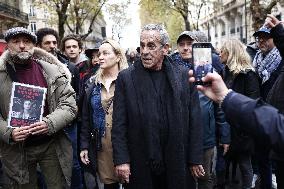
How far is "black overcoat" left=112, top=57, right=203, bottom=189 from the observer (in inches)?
137

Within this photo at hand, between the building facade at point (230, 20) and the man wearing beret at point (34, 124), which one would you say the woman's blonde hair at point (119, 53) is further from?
the building facade at point (230, 20)

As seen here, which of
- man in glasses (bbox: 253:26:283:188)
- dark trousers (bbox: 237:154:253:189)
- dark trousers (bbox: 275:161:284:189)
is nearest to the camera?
dark trousers (bbox: 275:161:284:189)

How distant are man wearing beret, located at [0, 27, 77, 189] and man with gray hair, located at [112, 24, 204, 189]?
2.51 ft

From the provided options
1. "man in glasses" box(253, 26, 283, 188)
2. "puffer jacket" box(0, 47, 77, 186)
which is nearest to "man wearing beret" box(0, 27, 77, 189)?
"puffer jacket" box(0, 47, 77, 186)

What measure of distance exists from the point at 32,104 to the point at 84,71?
82.6 inches

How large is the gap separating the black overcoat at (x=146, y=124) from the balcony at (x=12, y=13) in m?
35.1

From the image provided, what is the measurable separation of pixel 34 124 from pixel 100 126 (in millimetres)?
695

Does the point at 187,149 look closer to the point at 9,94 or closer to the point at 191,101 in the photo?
the point at 191,101

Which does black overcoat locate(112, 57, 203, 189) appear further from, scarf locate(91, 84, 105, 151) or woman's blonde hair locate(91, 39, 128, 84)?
woman's blonde hair locate(91, 39, 128, 84)

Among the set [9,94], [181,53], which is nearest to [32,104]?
[9,94]

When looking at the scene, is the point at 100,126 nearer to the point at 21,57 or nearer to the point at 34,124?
the point at 34,124

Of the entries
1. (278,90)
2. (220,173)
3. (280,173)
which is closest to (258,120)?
(278,90)

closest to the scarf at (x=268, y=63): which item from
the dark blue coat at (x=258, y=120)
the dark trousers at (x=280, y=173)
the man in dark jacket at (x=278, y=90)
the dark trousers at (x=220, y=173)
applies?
the dark trousers at (x=220, y=173)

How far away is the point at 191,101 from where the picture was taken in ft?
12.0
